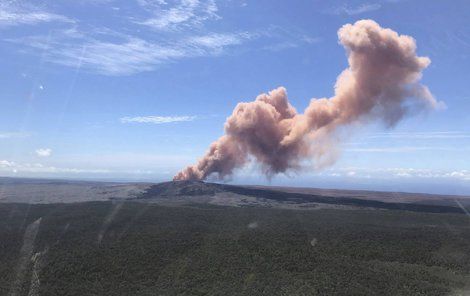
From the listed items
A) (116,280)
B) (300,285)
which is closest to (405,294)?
(300,285)

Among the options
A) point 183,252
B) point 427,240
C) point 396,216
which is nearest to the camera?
point 183,252

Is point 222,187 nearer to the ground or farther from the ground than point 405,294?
farther from the ground

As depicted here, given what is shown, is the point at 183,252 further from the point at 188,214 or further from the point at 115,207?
the point at 115,207

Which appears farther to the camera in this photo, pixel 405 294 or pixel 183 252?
pixel 183 252

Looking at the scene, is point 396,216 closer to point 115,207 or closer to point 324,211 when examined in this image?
point 324,211

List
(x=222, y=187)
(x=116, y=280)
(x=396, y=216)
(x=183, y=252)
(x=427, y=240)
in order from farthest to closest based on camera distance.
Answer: (x=222, y=187), (x=396, y=216), (x=427, y=240), (x=183, y=252), (x=116, y=280)

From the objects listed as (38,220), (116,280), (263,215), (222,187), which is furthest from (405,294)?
(222,187)
